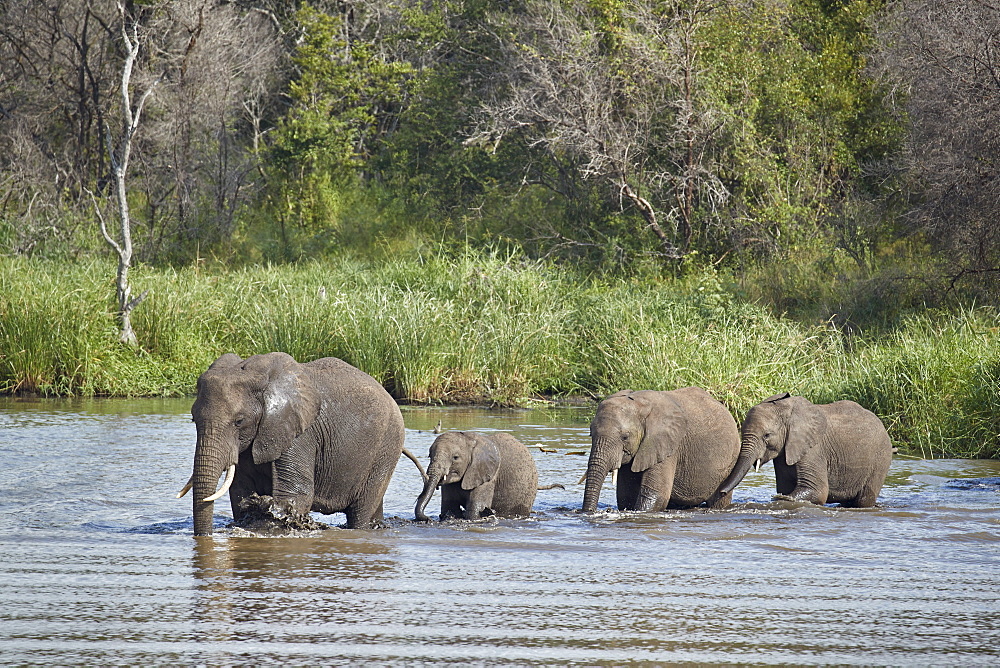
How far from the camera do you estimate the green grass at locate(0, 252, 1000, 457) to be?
15.0 metres

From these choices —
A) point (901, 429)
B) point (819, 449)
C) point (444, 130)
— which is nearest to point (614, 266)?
point (444, 130)

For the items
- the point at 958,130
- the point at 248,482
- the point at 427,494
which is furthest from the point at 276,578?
the point at 958,130

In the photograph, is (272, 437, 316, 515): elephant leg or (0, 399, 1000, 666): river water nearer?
(0, 399, 1000, 666): river water

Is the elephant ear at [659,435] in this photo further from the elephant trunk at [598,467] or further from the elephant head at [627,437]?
the elephant trunk at [598,467]

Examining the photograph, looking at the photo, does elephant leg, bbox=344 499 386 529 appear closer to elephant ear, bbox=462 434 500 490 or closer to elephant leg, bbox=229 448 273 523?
elephant leg, bbox=229 448 273 523

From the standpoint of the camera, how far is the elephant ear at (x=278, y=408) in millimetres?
8086

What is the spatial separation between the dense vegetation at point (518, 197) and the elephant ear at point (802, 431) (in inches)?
128

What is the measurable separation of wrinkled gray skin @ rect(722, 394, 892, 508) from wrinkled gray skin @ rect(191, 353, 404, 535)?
303 centimetres

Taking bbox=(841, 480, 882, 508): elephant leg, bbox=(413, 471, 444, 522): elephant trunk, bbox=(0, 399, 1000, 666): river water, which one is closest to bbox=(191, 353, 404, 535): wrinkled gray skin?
bbox=(0, 399, 1000, 666): river water

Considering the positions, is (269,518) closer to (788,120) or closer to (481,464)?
(481,464)

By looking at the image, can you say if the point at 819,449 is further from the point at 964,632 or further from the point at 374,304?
the point at 374,304

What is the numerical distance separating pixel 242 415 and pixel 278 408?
0.76ft

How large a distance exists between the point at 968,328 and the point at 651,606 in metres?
10.7

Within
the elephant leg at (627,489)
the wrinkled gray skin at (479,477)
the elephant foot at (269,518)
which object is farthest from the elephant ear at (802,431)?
the elephant foot at (269,518)
